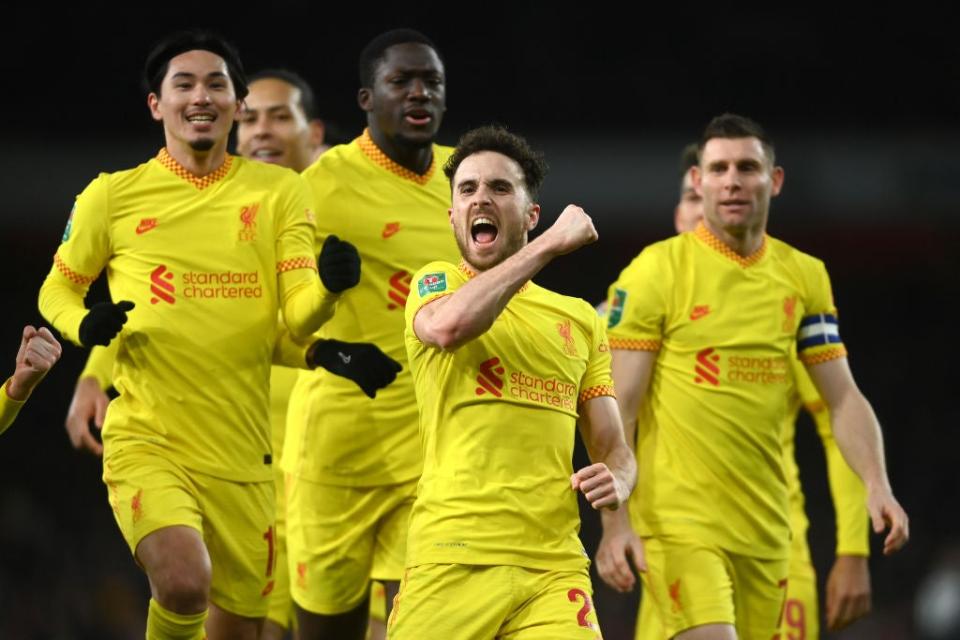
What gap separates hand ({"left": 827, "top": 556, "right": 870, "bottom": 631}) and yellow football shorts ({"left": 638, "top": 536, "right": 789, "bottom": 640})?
1.98 ft

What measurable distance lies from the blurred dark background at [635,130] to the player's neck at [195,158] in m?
9.19

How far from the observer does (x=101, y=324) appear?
17.6 feet

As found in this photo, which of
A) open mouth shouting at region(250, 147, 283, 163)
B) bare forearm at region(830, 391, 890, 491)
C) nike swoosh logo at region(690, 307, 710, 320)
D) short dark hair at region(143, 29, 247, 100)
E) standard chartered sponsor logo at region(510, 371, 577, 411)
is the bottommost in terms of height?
bare forearm at region(830, 391, 890, 491)

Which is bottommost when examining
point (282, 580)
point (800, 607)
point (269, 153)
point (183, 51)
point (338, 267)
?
point (282, 580)

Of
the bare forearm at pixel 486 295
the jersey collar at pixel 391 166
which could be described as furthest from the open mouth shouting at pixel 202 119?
the bare forearm at pixel 486 295

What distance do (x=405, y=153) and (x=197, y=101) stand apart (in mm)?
919

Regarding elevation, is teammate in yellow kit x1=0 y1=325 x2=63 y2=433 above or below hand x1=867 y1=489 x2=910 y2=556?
above

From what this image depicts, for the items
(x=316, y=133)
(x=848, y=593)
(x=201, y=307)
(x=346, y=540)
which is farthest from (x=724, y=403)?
(x=316, y=133)

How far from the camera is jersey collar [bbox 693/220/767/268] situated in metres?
6.46

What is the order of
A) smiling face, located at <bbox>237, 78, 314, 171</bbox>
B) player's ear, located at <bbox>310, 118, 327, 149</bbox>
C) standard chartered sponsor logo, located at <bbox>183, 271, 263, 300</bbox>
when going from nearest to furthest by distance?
standard chartered sponsor logo, located at <bbox>183, 271, 263, 300</bbox> < smiling face, located at <bbox>237, 78, 314, 171</bbox> < player's ear, located at <bbox>310, 118, 327, 149</bbox>

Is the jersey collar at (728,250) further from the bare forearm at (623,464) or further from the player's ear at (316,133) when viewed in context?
the player's ear at (316,133)

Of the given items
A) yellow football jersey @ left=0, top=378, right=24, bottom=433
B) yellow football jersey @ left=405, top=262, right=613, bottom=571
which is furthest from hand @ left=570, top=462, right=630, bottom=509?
yellow football jersey @ left=0, top=378, right=24, bottom=433

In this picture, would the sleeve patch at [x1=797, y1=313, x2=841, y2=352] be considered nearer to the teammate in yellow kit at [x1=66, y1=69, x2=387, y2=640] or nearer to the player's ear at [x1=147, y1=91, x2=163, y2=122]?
the teammate in yellow kit at [x1=66, y1=69, x2=387, y2=640]

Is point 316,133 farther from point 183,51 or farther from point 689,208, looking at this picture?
point 183,51
